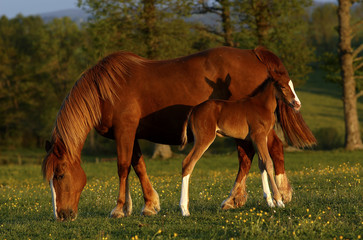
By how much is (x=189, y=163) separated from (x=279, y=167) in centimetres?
175

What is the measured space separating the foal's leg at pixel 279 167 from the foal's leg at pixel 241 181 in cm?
42

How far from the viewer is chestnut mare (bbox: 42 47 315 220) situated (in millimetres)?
8422

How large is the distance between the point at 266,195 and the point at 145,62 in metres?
3.19

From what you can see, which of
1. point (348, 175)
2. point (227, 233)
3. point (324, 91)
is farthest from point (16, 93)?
point (227, 233)

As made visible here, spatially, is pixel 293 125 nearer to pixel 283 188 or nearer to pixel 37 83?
pixel 283 188

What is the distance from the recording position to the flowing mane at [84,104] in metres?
8.47

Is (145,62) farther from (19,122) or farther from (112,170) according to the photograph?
(19,122)

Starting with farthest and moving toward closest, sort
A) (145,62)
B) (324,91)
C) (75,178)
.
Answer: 1. (324,91)
2. (145,62)
3. (75,178)

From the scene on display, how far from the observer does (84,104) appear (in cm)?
852

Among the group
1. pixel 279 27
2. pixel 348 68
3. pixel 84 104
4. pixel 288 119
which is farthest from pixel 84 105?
pixel 279 27

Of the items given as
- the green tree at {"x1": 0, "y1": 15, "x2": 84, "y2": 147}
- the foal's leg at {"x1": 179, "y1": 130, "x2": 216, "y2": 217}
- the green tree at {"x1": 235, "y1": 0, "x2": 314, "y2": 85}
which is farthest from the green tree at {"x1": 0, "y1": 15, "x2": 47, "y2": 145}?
the foal's leg at {"x1": 179, "y1": 130, "x2": 216, "y2": 217}

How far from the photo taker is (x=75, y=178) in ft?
27.7

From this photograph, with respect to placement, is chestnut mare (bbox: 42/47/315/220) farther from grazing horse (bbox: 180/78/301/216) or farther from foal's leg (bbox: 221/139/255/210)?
grazing horse (bbox: 180/78/301/216)

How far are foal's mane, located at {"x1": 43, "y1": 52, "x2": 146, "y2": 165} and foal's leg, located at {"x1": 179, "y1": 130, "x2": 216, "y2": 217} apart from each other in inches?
70.0
